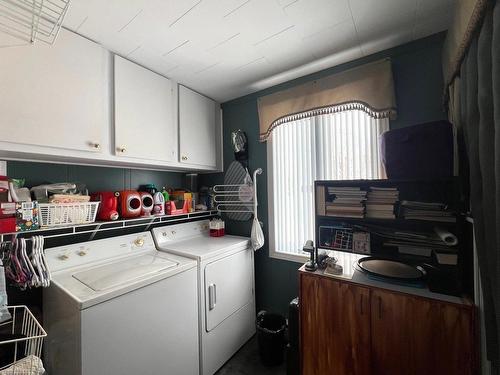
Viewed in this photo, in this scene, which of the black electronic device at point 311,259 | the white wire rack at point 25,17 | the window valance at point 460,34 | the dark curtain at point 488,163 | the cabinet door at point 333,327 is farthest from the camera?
the black electronic device at point 311,259

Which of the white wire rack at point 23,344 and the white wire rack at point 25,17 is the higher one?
the white wire rack at point 25,17

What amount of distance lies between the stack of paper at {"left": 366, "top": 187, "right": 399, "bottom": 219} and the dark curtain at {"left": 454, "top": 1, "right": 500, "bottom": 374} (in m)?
0.44

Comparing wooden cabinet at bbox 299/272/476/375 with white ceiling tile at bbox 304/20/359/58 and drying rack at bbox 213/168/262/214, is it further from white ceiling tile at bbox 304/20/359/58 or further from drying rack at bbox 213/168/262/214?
white ceiling tile at bbox 304/20/359/58

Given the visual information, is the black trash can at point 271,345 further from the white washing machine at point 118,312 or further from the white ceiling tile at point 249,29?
the white ceiling tile at point 249,29

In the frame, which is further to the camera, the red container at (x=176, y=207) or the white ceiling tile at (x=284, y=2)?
the red container at (x=176, y=207)

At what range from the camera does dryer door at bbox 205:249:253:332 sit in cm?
165

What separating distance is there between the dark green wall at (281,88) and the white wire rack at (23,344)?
161 cm

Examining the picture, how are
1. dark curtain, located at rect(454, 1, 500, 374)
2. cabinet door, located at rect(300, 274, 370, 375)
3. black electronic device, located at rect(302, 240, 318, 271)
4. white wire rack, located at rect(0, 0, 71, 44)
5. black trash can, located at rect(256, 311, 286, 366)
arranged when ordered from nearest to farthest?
dark curtain, located at rect(454, 1, 500, 374), white wire rack, located at rect(0, 0, 71, 44), cabinet door, located at rect(300, 274, 370, 375), black electronic device, located at rect(302, 240, 318, 271), black trash can, located at rect(256, 311, 286, 366)

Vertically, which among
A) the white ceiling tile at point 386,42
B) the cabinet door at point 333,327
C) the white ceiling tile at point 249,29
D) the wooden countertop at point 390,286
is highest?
the white ceiling tile at point 386,42

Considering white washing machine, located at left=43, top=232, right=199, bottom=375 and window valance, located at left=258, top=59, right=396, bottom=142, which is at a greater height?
window valance, located at left=258, top=59, right=396, bottom=142

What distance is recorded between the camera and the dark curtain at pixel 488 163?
0.71 m

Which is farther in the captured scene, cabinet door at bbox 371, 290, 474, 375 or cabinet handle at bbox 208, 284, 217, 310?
cabinet handle at bbox 208, 284, 217, 310

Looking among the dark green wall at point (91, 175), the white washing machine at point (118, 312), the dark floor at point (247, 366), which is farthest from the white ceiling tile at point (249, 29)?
the dark floor at point (247, 366)

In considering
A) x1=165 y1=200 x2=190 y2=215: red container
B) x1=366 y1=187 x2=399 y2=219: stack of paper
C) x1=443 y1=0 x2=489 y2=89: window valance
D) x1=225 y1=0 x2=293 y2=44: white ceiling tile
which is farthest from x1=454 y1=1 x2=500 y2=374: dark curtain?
x1=165 y1=200 x2=190 y2=215: red container
